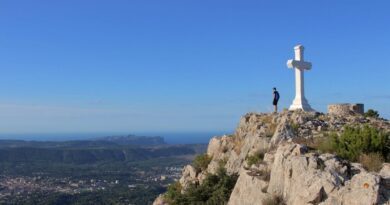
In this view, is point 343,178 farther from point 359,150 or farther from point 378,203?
point 359,150

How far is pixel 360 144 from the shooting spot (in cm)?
1319

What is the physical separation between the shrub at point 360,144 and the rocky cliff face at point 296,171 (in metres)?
0.86

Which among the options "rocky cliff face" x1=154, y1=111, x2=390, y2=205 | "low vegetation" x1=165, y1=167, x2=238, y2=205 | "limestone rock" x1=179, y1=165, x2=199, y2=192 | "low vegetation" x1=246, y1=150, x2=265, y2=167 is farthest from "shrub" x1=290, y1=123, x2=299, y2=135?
"limestone rock" x1=179, y1=165, x2=199, y2=192

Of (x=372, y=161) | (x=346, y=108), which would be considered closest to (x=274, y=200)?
(x=372, y=161)

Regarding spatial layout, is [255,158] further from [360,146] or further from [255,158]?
[360,146]

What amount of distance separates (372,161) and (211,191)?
6851 mm

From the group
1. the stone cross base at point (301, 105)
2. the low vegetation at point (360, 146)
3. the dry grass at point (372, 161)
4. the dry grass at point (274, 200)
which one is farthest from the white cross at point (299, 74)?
the dry grass at point (274, 200)

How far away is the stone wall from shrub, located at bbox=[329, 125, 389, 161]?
358 inches

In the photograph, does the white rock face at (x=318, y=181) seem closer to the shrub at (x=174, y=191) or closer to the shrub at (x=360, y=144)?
the shrub at (x=360, y=144)

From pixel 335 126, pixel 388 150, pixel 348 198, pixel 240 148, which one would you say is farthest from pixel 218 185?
pixel 348 198

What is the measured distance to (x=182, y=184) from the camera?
70.4 feet

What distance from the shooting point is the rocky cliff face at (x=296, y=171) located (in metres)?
9.91

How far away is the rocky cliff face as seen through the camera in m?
9.91

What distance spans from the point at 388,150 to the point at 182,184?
10.2 meters
